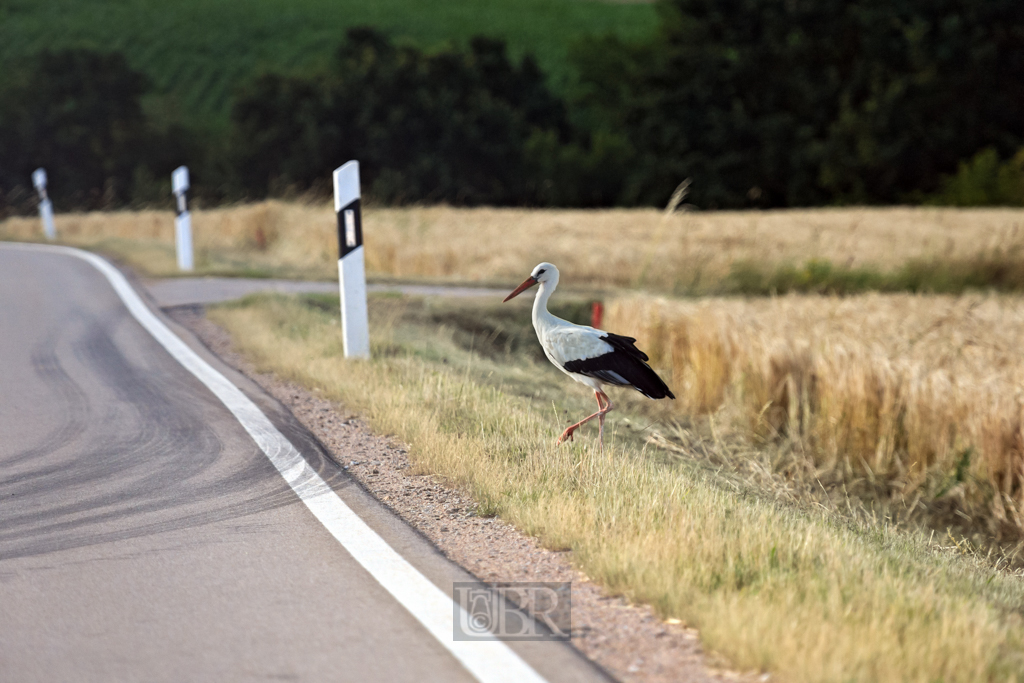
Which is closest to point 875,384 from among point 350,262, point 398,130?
point 350,262

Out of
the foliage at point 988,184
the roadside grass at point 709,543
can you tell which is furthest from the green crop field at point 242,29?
the roadside grass at point 709,543

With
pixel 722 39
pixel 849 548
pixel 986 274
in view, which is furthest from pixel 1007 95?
pixel 849 548

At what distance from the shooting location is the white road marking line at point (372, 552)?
3227 mm

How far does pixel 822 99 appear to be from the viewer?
48.8m

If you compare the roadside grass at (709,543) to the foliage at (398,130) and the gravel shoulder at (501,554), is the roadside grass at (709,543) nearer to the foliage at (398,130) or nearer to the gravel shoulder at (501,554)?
the gravel shoulder at (501,554)

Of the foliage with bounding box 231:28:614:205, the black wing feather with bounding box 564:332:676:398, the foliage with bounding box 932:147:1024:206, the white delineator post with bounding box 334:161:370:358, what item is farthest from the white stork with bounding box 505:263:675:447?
the foliage with bounding box 231:28:614:205

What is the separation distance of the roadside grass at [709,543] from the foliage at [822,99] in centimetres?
4171

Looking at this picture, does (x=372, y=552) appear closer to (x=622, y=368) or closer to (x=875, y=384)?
(x=622, y=368)

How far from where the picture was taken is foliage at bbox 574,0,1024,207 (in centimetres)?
4544

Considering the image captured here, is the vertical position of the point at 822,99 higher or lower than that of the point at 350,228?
higher

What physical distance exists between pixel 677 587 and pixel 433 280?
1316 cm

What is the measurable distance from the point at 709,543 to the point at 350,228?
520cm

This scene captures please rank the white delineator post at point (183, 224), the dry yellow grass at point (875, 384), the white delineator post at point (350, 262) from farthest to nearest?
1. the white delineator post at point (183, 224)
2. the white delineator post at point (350, 262)
3. the dry yellow grass at point (875, 384)

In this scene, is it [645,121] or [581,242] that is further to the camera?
[645,121]
